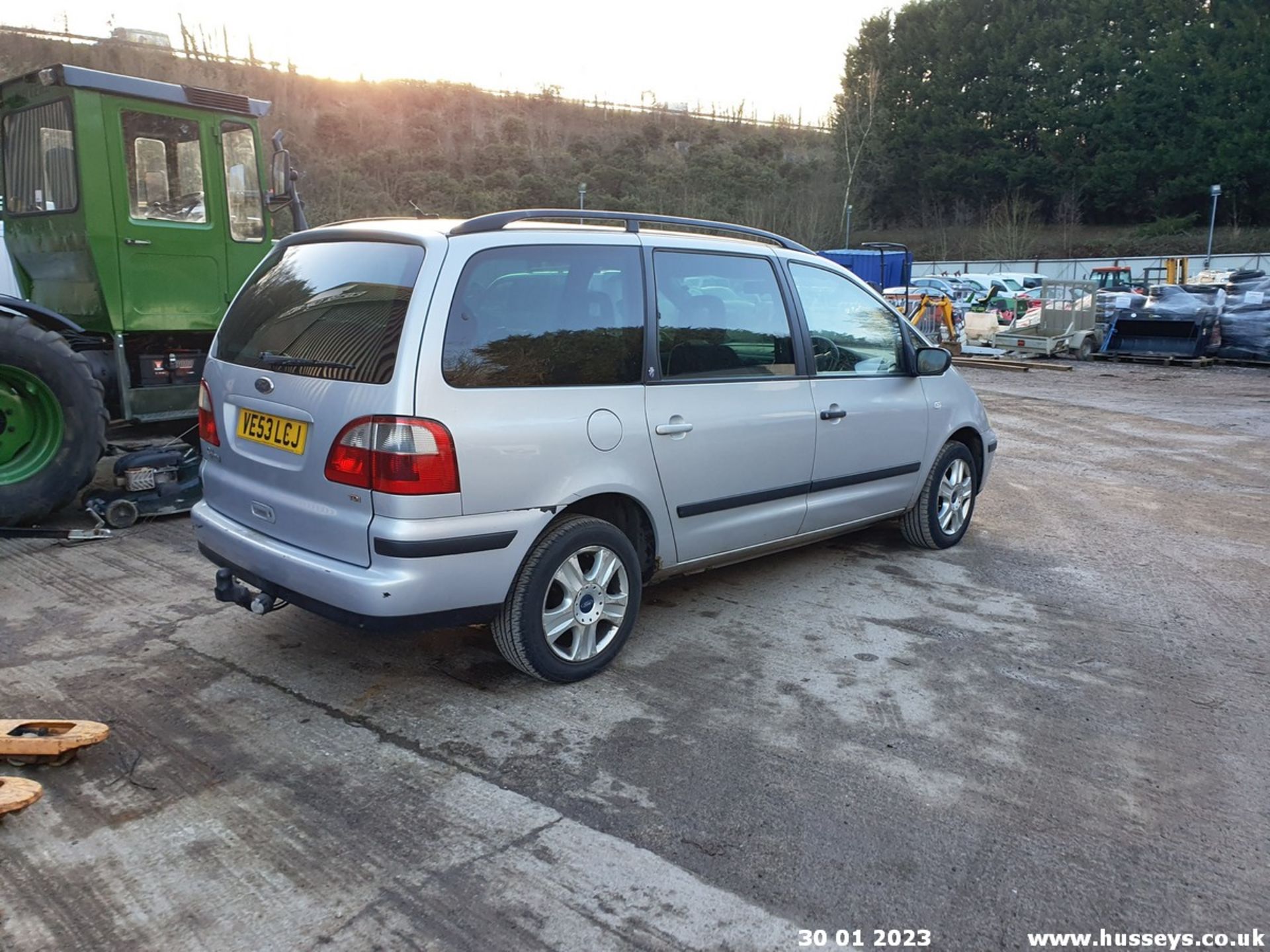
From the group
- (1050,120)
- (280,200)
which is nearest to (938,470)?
(280,200)

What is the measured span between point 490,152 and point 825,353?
2003 inches

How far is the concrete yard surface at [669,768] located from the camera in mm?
2496

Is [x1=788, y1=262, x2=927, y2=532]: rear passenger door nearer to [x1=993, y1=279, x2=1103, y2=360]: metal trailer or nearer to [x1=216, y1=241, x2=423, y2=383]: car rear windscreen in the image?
[x1=216, y1=241, x2=423, y2=383]: car rear windscreen

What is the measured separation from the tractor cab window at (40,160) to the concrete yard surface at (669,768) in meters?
2.59

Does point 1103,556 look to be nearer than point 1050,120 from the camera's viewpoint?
Yes

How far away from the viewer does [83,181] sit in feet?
20.3

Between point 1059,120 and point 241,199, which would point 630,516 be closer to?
point 241,199

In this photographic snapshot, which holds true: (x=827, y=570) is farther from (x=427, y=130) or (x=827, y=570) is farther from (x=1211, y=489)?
(x=427, y=130)

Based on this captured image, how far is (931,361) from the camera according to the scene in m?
5.43

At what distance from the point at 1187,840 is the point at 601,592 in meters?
2.16

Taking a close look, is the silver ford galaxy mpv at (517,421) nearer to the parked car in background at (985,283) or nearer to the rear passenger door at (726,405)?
the rear passenger door at (726,405)

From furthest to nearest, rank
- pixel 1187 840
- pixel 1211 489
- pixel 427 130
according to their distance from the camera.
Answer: pixel 427 130, pixel 1211 489, pixel 1187 840

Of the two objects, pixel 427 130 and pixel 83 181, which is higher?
pixel 427 130

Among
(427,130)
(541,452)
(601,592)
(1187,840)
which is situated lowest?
(1187,840)
